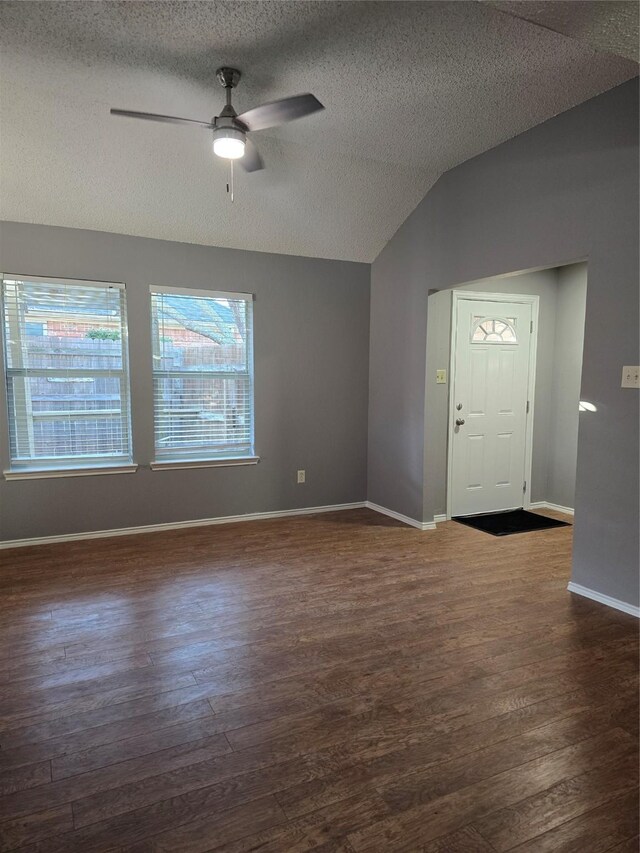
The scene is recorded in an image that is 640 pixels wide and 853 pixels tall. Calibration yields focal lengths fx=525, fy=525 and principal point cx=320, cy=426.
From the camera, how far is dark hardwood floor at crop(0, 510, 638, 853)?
5.15 feet

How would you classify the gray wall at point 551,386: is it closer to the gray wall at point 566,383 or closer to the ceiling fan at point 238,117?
the gray wall at point 566,383

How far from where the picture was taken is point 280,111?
94.4 inches

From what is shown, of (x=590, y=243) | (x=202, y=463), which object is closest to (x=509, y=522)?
(x=590, y=243)

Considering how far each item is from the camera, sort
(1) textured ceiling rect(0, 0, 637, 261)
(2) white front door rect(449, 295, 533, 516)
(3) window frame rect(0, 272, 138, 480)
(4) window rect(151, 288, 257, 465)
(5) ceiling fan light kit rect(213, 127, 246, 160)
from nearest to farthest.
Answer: (1) textured ceiling rect(0, 0, 637, 261) → (5) ceiling fan light kit rect(213, 127, 246, 160) → (3) window frame rect(0, 272, 138, 480) → (4) window rect(151, 288, 257, 465) → (2) white front door rect(449, 295, 533, 516)

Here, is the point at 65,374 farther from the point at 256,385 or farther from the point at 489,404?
the point at 489,404

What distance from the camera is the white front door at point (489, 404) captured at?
4738 millimetres

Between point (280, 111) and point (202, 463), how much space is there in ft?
9.51

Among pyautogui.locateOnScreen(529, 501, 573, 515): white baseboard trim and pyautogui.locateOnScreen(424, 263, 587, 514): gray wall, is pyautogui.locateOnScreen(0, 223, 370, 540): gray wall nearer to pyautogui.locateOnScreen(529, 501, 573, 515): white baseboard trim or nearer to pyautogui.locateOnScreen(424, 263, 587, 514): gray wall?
pyautogui.locateOnScreen(424, 263, 587, 514): gray wall

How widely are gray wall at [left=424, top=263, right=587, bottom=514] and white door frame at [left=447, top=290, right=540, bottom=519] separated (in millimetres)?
42

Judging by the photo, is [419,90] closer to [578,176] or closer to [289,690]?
[578,176]

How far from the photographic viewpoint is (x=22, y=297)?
391 centimetres

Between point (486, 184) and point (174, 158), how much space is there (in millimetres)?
2167

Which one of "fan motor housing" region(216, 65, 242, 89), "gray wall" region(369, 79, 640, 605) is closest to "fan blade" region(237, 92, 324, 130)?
"fan motor housing" region(216, 65, 242, 89)

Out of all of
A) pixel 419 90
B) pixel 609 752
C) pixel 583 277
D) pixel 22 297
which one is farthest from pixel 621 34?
pixel 22 297
